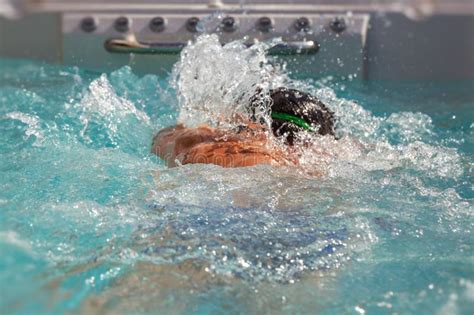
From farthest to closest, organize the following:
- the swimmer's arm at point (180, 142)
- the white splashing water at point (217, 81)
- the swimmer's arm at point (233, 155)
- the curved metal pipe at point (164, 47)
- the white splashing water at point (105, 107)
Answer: the curved metal pipe at point (164, 47) → the white splashing water at point (105, 107) → the white splashing water at point (217, 81) → the swimmer's arm at point (180, 142) → the swimmer's arm at point (233, 155)

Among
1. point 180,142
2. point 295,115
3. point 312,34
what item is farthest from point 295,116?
point 312,34

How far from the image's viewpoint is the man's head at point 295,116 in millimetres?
1728

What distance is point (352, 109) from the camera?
2.39 metres

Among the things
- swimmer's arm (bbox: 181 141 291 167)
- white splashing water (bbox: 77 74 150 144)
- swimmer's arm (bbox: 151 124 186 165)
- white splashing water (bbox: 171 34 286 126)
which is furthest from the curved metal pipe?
swimmer's arm (bbox: 181 141 291 167)

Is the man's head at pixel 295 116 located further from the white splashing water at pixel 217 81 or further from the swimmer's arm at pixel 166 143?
the swimmer's arm at pixel 166 143

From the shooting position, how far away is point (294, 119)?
173 centimetres

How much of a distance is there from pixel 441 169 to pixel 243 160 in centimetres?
60

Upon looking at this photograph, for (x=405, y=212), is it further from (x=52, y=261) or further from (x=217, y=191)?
(x=52, y=261)

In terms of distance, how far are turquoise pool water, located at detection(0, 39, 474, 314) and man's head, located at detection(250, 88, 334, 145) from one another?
93 mm

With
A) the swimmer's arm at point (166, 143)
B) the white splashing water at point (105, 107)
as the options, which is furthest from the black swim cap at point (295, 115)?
the white splashing water at point (105, 107)

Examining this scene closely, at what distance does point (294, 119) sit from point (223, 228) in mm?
497

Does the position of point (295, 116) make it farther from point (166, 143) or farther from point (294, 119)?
point (166, 143)

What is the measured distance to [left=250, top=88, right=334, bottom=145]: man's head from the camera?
1728 millimetres

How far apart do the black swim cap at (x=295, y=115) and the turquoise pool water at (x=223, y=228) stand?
3.6 inches
